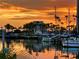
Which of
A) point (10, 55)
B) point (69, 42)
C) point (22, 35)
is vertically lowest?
point (22, 35)

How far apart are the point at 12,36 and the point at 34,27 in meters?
13.2

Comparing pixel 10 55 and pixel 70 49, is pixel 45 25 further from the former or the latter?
pixel 10 55

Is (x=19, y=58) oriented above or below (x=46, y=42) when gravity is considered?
above

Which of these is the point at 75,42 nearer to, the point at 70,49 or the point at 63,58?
the point at 70,49

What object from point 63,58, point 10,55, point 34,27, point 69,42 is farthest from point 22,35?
point 10,55

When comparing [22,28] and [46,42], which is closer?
[46,42]

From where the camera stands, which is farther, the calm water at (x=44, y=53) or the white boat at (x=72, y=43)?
the white boat at (x=72, y=43)

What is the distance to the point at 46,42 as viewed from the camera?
110500mm

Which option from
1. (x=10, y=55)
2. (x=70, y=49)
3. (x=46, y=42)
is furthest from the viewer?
(x=46, y=42)

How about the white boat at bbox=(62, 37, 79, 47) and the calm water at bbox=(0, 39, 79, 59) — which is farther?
the white boat at bbox=(62, 37, 79, 47)

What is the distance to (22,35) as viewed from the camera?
6757 inches

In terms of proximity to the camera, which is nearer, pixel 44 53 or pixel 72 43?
pixel 44 53

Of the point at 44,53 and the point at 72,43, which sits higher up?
the point at 72,43

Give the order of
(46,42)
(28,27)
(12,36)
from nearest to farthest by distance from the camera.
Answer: (46,42) → (12,36) → (28,27)
